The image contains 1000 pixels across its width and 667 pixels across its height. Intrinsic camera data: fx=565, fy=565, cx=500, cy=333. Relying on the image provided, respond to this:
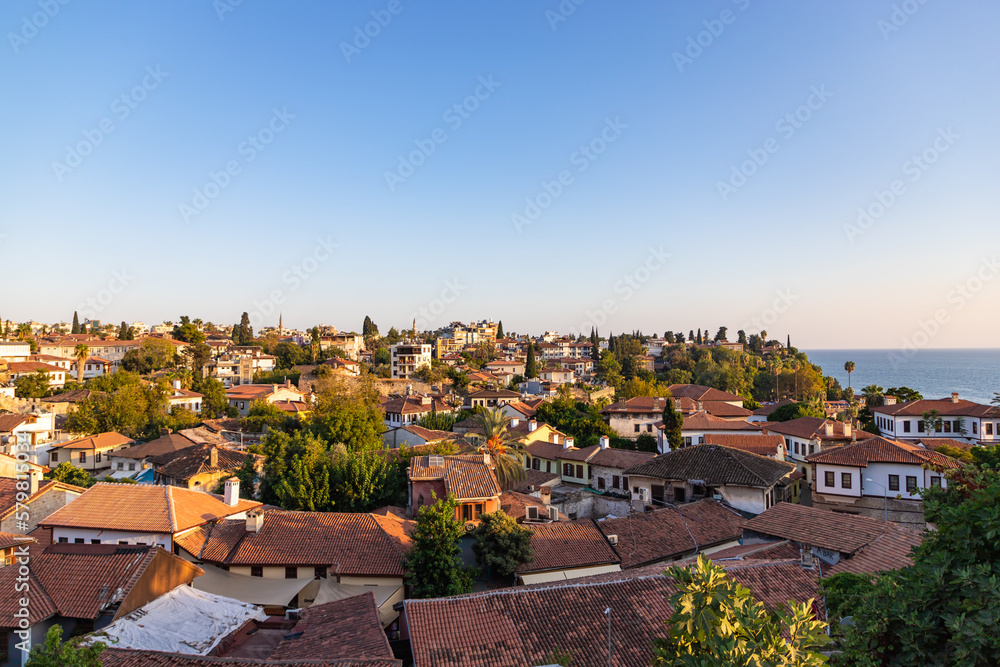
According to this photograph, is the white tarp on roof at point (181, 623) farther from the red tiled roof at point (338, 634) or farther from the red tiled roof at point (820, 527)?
the red tiled roof at point (820, 527)

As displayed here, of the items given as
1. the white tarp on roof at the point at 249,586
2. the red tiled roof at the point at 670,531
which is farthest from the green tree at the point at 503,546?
the white tarp on roof at the point at 249,586

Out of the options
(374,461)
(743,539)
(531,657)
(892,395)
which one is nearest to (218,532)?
(374,461)

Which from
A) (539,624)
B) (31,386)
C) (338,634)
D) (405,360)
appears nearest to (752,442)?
(539,624)

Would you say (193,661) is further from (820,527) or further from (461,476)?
(820,527)

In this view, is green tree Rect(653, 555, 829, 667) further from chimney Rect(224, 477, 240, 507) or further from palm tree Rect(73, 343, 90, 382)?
palm tree Rect(73, 343, 90, 382)

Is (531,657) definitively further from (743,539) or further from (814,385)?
(814,385)

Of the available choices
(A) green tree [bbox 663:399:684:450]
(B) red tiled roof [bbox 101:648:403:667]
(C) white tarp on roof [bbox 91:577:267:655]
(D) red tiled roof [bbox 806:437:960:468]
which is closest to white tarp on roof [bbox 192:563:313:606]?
(C) white tarp on roof [bbox 91:577:267:655]
